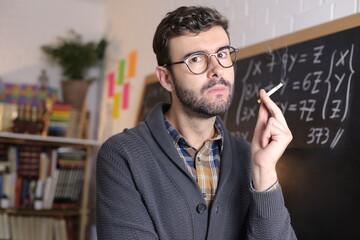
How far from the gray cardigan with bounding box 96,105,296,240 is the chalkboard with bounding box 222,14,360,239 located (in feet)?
1.48

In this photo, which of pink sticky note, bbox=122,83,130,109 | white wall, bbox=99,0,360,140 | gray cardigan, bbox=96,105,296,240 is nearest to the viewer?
gray cardigan, bbox=96,105,296,240

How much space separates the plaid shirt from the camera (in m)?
1.48

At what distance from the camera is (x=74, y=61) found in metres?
4.23

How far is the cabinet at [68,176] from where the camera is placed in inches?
152

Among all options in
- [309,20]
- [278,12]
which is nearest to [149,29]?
[278,12]

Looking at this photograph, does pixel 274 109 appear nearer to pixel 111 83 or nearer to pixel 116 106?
pixel 116 106

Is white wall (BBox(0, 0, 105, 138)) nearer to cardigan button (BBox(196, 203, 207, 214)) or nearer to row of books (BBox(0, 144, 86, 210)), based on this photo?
row of books (BBox(0, 144, 86, 210))

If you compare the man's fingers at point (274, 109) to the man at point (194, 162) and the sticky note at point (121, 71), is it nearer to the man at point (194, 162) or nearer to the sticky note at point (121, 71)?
the man at point (194, 162)

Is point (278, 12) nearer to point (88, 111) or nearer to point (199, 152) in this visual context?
point (199, 152)

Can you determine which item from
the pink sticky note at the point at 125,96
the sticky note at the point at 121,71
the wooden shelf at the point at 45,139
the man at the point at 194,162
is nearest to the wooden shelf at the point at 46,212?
the wooden shelf at the point at 45,139

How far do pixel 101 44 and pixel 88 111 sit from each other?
65 cm

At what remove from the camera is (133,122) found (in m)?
3.70

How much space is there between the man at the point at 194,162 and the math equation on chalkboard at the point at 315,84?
440 millimetres

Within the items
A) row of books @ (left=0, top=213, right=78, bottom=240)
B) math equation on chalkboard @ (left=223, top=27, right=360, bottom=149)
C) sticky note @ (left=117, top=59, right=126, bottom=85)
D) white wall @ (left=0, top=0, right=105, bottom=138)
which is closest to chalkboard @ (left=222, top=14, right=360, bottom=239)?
math equation on chalkboard @ (left=223, top=27, right=360, bottom=149)
